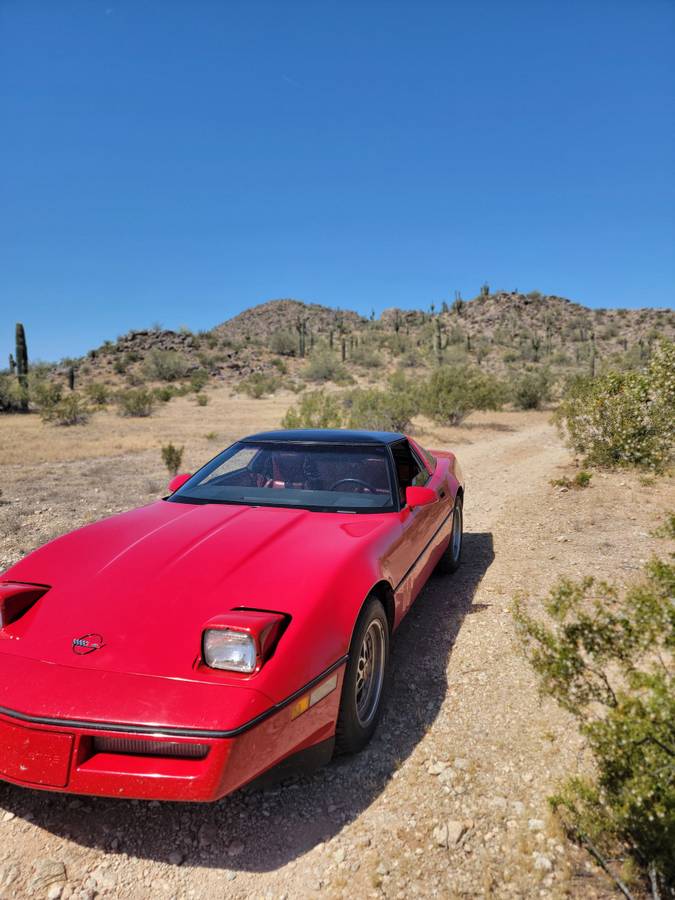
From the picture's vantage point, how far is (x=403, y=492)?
3.80 metres

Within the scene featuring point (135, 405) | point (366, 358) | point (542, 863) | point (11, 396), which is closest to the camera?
point (542, 863)

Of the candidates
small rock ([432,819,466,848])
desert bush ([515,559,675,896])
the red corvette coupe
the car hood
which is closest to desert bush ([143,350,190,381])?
the red corvette coupe

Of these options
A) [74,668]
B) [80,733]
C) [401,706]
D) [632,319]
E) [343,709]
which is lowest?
[401,706]

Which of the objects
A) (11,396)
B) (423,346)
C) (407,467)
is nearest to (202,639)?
(407,467)

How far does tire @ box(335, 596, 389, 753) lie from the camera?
2.51m

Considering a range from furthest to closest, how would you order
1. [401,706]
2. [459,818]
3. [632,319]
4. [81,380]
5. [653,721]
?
1. [632,319]
2. [81,380]
3. [401,706]
4. [459,818]
5. [653,721]

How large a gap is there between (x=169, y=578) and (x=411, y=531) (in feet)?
5.14

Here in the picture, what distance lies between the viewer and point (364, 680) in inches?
113

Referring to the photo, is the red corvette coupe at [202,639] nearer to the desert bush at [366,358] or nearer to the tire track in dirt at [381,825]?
the tire track in dirt at [381,825]

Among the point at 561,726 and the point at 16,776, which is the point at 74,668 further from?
the point at 561,726

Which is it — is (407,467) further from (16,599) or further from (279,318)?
(279,318)

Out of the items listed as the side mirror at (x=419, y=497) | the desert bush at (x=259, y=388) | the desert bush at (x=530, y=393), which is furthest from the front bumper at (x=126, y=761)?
the desert bush at (x=259, y=388)

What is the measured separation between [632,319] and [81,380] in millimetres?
62620

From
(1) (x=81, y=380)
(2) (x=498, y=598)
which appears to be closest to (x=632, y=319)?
(1) (x=81, y=380)
